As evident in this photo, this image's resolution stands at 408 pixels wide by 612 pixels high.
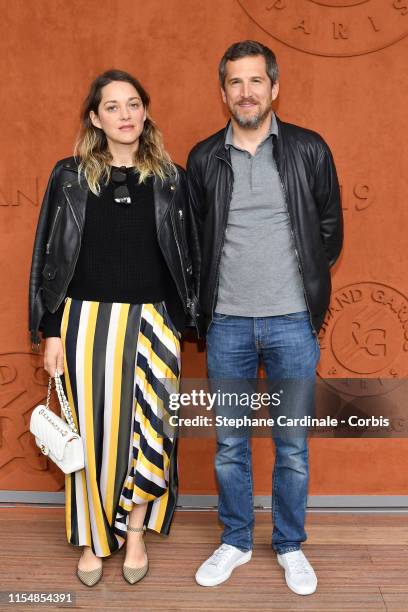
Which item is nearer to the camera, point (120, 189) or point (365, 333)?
point (120, 189)

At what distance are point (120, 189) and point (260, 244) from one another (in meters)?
0.52

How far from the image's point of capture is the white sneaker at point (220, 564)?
241 cm

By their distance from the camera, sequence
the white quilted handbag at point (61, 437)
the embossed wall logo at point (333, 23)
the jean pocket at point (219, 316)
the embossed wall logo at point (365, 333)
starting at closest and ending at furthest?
the white quilted handbag at point (61, 437) → the jean pocket at point (219, 316) → the embossed wall logo at point (333, 23) → the embossed wall logo at point (365, 333)

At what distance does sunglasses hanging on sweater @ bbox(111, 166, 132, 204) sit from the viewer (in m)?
2.27

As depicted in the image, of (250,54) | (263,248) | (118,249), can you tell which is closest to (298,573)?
(263,248)

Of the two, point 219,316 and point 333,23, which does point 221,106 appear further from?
point 219,316

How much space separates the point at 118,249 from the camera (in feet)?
7.52

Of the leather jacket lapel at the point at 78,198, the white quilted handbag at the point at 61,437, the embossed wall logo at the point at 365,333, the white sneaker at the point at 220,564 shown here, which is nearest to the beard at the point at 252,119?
the leather jacket lapel at the point at 78,198

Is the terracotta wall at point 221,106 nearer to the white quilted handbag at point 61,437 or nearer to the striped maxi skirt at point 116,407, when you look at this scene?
the striped maxi skirt at point 116,407

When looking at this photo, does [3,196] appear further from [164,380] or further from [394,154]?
[394,154]

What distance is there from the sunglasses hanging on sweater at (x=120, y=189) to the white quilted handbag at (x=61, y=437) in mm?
655

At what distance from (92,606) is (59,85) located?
2.02 metres

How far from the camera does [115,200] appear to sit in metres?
2.28

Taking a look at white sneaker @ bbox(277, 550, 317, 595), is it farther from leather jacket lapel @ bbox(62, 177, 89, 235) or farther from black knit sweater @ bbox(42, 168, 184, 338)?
Result: leather jacket lapel @ bbox(62, 177, 89, 235)
